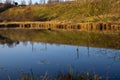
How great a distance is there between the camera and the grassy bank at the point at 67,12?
71.9 meters

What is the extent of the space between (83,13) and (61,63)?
54810 mm

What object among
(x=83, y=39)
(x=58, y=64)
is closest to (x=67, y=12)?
(x=83, y=39)

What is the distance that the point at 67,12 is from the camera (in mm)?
80500

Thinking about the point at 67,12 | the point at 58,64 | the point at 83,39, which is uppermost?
the point at 67,12

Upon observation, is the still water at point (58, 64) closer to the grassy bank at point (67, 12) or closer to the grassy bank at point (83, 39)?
the grassy bank at point (83, 39)

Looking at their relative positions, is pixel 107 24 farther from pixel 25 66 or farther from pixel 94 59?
pixel 25 66

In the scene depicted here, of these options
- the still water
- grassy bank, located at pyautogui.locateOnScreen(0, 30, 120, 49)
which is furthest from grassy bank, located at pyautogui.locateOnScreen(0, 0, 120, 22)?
the still water

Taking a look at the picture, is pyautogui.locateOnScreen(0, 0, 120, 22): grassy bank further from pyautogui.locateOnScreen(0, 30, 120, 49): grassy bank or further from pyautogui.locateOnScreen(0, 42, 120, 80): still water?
pyautogui.locateOnScreen(0, 42, 120, 80): still water

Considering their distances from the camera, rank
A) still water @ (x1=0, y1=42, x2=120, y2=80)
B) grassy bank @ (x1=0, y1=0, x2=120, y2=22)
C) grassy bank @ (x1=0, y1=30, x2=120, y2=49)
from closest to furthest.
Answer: still water @ (x1=0, y1=42, x2=120, y2=80) → grassy bank @ (x1=0, y1=30, x2=120, y2=49) → grassy bank @ (x1=0, y1=0, x2=120, y2=22)

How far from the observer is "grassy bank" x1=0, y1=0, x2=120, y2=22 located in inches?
2830

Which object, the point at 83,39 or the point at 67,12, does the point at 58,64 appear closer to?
the point at 83,39

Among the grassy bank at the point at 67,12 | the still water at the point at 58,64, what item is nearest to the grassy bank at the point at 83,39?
the still water at the point at 58,64

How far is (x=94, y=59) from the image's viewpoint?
23.0 metres

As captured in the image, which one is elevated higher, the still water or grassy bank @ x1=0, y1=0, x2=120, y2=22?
grassy bank @ x1=0, y1=0, x2=120, y2=22
